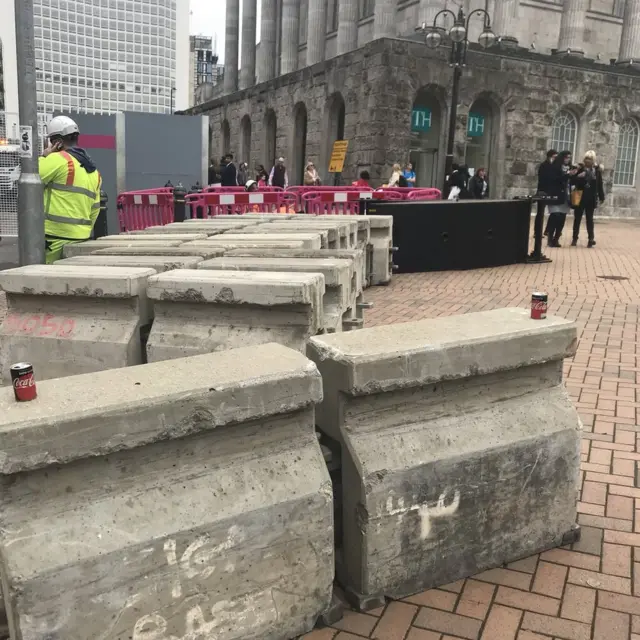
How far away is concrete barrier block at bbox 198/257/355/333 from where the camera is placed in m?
3.86

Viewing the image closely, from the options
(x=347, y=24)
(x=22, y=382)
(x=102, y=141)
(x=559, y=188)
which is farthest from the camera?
(x=347, y=24)

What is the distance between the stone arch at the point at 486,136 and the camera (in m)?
25.0

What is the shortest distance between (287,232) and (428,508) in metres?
3.64

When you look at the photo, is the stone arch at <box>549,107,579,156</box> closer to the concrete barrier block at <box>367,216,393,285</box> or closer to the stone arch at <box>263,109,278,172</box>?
the stone arch at <box>263,109,278,172</box>

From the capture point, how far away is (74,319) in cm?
373

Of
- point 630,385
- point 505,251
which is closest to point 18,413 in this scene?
point 630,385

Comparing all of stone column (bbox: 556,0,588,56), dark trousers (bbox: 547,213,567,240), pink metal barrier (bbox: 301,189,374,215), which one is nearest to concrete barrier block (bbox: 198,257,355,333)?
pink metal barrier (bbox: 301,189,374,215)

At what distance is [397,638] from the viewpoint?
8.16 ft

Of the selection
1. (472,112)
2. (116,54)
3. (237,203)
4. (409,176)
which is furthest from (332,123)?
(116,54)

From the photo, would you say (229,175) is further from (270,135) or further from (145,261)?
(145,261)

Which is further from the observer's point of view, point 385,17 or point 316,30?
point 316,30

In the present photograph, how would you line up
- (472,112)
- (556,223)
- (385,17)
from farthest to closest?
(385,17)
(472,112)
(556,223)

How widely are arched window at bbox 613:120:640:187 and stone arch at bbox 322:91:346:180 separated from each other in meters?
11.6

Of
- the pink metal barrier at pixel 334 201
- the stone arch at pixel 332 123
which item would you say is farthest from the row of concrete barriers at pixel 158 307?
the stone arch at pixel 332 123
